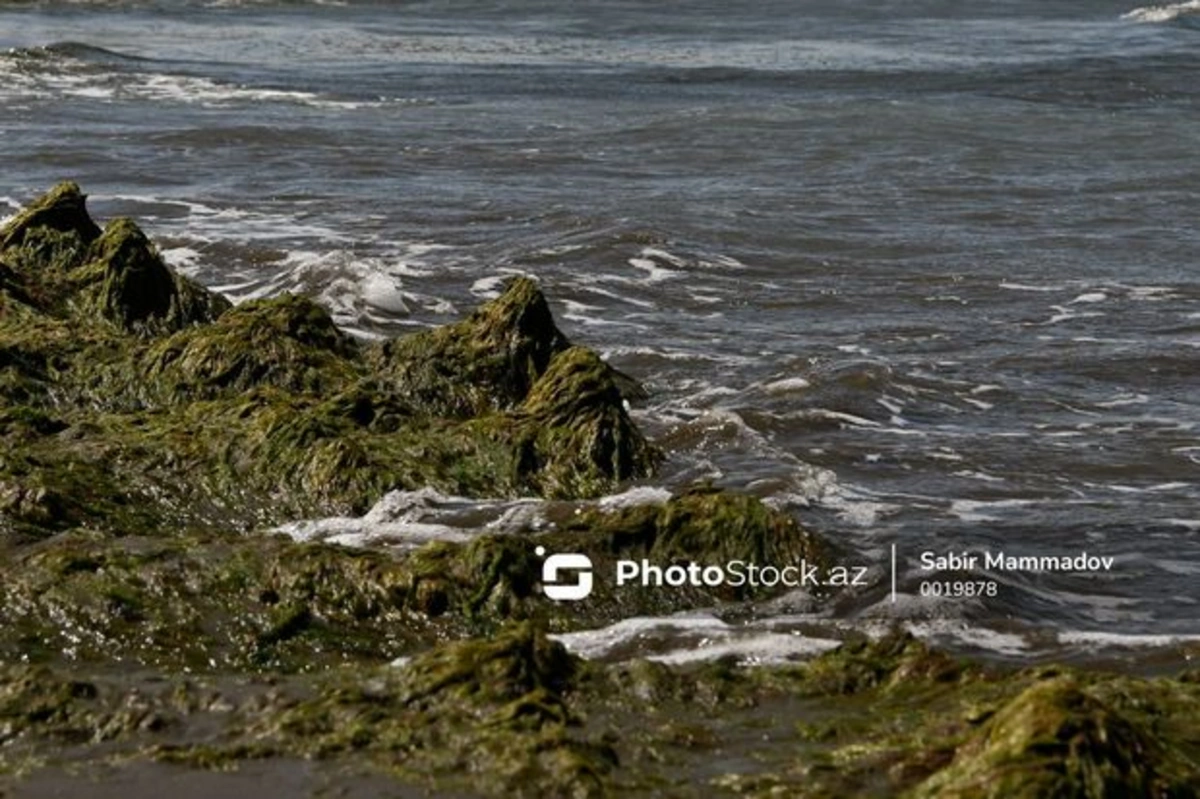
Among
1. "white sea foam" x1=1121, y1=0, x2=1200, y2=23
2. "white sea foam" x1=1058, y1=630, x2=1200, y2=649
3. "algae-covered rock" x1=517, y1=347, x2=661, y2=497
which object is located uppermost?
"white sea foam" x1=1121, y1=0, x2=1200, y2=23

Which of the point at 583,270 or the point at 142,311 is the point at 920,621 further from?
the point at 583,270

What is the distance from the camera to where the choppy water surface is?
389 inches

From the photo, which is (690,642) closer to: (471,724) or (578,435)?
(471,724)

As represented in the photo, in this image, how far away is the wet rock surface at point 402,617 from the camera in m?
5.70

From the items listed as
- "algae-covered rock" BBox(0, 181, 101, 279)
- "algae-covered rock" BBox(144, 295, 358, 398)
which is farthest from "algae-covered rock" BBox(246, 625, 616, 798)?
"algae-covered rock" BBox(0, 181, 101, 279)

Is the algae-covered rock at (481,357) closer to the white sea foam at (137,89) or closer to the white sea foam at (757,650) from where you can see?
the white sea foam at (757,650)

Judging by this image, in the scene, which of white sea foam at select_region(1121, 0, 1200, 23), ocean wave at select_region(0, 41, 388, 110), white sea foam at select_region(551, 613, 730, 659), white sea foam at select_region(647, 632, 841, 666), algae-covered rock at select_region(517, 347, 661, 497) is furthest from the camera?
white sea foam at select_region(1121, 0, 1200, 23)

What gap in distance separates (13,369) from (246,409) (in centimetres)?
160

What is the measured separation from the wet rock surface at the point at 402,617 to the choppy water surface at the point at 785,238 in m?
0.50

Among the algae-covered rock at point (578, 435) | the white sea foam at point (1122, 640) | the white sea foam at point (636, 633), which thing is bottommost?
the white sea foam at point (1122, 640)

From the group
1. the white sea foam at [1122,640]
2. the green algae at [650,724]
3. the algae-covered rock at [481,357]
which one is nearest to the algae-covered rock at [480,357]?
the algae-covered rock at [481,357]

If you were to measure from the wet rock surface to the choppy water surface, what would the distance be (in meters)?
0.50

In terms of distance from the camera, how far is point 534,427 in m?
9.91

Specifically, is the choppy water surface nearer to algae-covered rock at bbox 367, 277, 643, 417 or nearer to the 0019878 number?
the 0019878 number
